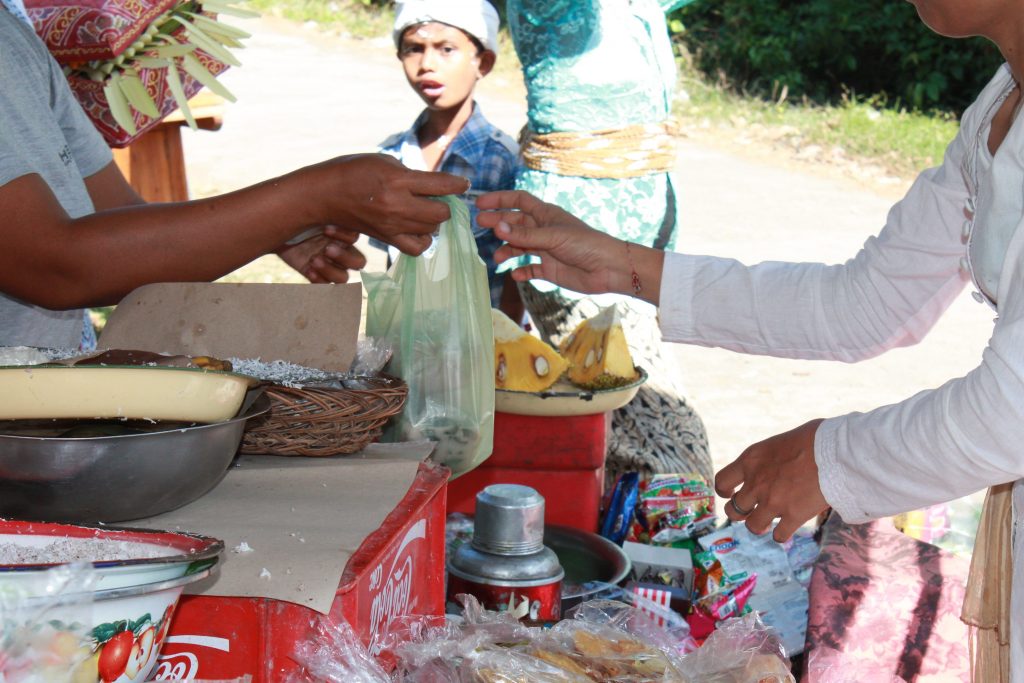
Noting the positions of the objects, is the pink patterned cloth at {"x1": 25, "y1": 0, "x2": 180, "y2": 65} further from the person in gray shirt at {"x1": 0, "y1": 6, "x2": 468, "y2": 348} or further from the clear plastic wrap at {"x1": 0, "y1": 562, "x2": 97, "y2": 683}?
the clear plastic wrap at {"x1": 0, "y1": 562, "x2": 97, "y2": 683}

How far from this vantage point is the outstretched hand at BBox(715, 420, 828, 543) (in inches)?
55.4

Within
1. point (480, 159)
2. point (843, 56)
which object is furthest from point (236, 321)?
point (843, 56)

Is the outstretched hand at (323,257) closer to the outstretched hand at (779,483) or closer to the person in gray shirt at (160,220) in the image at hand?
the person in gray shirt at (160,220)

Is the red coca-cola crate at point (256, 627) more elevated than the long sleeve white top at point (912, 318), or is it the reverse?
the long sleeve white top at point (912, 318)

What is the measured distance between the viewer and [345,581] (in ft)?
3.82

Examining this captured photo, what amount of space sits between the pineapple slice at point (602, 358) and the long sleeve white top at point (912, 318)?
1.27 ft

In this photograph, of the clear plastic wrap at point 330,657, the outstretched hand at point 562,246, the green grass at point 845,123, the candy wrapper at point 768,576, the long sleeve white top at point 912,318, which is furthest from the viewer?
the green grass at point 845,123

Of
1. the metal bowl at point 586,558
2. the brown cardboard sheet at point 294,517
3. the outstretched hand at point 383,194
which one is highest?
the outstretched hand at point 383,194

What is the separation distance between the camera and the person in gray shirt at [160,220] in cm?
162

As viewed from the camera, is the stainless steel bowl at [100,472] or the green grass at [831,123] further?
the green grass at [831,123]

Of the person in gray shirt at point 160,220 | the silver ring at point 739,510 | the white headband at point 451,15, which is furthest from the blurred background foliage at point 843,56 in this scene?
the silver ring at point 739,510

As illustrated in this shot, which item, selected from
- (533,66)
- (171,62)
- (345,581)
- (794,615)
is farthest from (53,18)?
(794,615)

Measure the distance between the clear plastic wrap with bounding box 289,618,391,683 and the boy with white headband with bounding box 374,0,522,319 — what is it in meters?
2.43

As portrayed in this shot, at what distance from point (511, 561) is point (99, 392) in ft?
2.21
